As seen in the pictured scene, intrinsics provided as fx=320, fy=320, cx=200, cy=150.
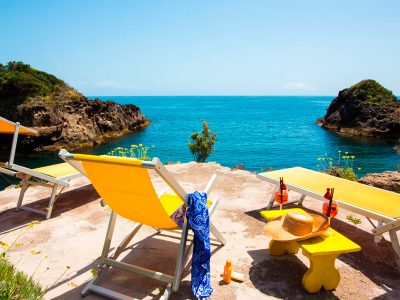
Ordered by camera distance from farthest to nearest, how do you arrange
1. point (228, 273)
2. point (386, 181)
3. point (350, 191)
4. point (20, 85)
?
1. point (20, 85)
2. point (386, 181)
3. point (350, 191)
4. point (228, 273)

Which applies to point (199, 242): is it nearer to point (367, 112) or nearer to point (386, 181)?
point (386, 181)

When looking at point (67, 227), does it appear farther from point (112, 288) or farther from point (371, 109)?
point (371, 109)

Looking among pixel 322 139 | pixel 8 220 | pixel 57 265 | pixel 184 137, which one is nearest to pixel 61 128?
pixel 184 137

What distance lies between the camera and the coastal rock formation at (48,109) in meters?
26.1

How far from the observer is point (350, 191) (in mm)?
4305

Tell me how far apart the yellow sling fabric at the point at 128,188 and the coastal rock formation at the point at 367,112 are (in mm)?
39339

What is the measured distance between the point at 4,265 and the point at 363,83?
4783 cm

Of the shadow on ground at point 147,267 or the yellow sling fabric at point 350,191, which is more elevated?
the yellow sling fabric at point 350,191

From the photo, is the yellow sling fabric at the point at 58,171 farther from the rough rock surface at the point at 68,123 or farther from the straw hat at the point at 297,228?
the rough rock surface at the point at 68,123

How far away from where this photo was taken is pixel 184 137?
41594mm

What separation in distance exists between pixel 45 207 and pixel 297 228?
410 centimetres

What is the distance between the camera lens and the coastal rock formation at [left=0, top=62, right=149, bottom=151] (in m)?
26.1

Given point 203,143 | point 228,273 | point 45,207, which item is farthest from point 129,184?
point 203,143

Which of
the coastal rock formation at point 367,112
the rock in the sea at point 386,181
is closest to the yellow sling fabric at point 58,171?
the rock in the sea at point 386,181
